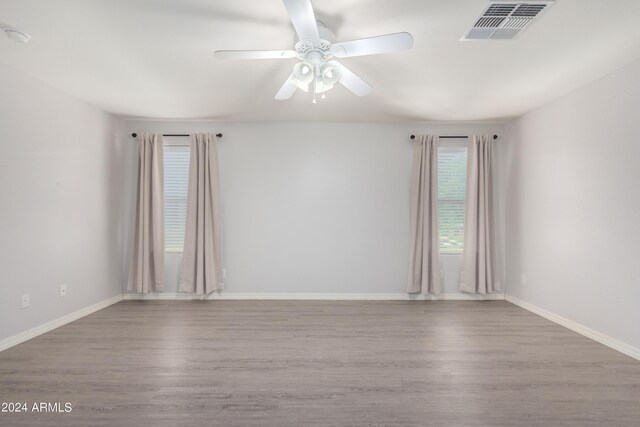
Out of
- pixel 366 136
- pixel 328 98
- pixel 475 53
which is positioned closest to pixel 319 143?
pixel 366 136

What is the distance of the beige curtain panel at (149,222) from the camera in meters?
3.98

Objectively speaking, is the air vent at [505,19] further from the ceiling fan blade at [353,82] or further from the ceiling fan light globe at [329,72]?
the ceiling fan light globe at [329,72]

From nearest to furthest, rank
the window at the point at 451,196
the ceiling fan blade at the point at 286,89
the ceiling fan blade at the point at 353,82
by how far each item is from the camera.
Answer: the ceiling fan blade at the point at 353,82
the ceiling fan blade at the point at 286,89
the window at the point at 451,196

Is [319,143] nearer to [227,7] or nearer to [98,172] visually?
[227,7]

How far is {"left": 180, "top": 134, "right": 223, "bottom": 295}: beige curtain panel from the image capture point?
13.1 feet

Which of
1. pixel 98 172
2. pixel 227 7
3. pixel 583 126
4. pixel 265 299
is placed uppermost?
pixel 227 7

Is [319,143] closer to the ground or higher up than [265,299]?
higher up

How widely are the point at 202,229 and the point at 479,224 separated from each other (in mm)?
3587

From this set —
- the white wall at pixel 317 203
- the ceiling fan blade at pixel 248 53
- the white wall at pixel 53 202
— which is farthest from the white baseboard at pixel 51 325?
the ceiling fan blade at pixel 248 53

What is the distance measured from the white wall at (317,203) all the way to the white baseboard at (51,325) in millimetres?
1437

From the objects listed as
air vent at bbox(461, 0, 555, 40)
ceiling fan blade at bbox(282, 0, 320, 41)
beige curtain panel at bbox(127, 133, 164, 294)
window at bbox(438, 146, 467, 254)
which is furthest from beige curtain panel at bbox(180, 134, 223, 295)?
air vent at bbox(461, 0, 555, 40)

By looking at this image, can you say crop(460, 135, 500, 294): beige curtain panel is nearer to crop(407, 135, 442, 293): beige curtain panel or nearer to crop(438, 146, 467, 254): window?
crop(438, 146, 467, 254): window

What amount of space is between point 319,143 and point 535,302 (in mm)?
3256

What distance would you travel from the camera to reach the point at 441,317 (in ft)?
11.3
